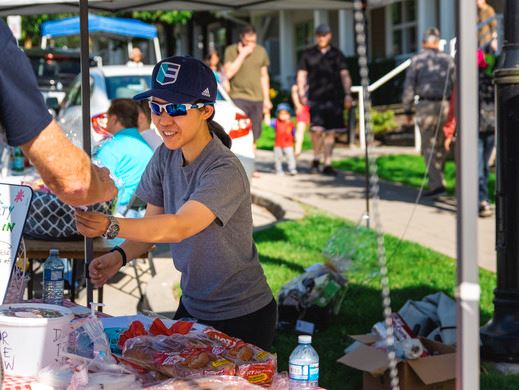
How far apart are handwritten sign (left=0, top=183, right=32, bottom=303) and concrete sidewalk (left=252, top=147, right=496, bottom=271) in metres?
5.74

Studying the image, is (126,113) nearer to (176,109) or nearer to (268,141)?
(176,109)

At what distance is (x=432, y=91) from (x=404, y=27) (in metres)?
15.4

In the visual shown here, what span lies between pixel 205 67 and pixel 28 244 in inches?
94.0

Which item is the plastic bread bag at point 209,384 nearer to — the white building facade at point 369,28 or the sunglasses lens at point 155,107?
the sunglasses lens at point 155,107

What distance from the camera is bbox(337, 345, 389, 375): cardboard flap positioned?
5266 mm

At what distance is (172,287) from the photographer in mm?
7984

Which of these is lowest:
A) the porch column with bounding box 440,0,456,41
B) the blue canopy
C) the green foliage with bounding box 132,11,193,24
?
the porch column with bounding box 440,0,456,41

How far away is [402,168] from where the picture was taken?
16.6 meters

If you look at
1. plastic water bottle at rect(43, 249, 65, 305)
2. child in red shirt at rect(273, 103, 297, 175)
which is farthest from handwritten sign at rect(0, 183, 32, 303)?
child in red shirt at rect(273, 103, 297, 175)

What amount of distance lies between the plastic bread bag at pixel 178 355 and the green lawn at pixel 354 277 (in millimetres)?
2565

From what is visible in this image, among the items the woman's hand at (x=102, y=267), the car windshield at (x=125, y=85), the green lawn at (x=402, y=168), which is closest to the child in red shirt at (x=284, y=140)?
the green lawn at (x=402, y=168)

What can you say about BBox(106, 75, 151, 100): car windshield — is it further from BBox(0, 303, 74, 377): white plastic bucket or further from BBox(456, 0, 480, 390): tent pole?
BBox(456, 0, 480, 390): tent pole

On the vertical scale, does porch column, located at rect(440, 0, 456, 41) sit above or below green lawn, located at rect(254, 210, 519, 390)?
above

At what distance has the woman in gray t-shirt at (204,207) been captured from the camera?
371cm
